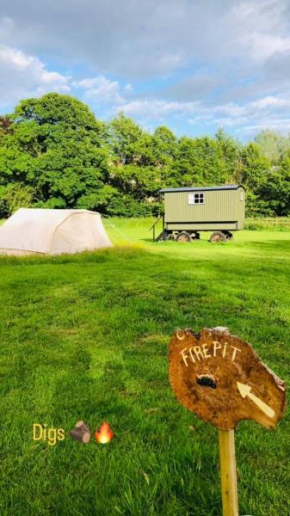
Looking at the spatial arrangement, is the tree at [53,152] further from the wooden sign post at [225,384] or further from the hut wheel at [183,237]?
the wooden sign post at [225,384]

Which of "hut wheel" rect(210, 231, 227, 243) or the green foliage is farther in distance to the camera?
the green foliage

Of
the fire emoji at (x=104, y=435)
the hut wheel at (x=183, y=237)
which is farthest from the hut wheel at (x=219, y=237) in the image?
the fire emoji at (x=104, y=435)

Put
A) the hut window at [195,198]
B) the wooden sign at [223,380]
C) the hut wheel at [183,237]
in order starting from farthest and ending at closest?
the hut window at [195,198] < the hut wheel at [183,237] < the wooden sign at [223,380]

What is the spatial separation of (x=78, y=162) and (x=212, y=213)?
63.9 feet

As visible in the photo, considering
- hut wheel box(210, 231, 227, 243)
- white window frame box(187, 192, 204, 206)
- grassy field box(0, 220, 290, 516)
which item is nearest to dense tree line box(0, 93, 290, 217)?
white window frame box(187, 192, 204, 206)

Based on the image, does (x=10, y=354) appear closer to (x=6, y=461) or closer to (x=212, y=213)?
(x=6, y=461)

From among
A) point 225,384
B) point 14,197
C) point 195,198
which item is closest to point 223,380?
point 225,384

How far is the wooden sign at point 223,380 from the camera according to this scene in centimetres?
150

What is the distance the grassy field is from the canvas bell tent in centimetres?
611

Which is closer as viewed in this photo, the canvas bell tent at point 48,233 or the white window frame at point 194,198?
the canvas bell tent at point 48,233

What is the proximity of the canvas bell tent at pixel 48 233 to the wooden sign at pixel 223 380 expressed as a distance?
12.5 m

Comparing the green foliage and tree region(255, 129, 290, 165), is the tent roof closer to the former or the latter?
the green foliage

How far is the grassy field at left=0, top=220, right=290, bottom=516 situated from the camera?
2227 mm

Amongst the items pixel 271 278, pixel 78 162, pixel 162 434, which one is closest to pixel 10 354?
pixel 162 434
